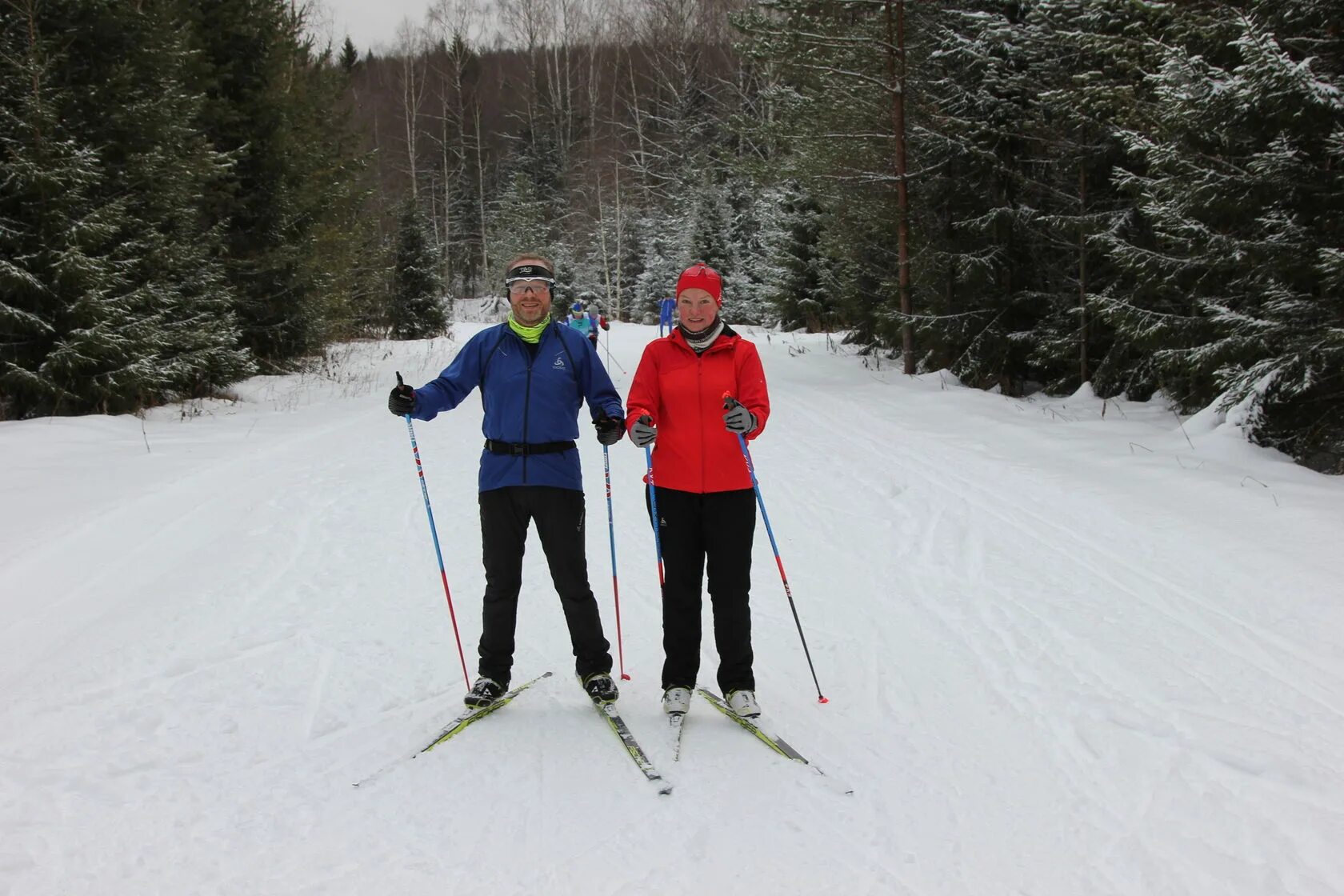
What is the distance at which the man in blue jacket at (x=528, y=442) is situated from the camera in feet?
12.2

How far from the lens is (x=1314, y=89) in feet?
19.9

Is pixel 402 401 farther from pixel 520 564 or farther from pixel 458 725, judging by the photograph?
pixel 458 725

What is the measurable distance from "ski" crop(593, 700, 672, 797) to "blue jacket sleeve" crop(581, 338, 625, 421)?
139 centimetres

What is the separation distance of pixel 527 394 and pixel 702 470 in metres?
0.87

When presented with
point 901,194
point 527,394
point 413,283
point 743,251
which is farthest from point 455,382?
point 743,251

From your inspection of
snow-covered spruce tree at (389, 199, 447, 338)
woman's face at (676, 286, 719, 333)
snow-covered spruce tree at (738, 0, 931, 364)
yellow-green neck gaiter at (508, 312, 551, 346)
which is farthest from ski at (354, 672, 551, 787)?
snow-covered spruce tree at (389, 199, 447, 338)

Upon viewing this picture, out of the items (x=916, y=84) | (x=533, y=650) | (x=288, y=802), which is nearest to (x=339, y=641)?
(x=533, y=650)

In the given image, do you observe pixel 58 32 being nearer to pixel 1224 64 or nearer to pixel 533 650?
pixel 533 650

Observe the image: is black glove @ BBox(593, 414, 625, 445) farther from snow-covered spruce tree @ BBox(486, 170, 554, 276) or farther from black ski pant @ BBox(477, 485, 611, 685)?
snow-covered spruce tree @ BBox(486, 170, 554, 276)

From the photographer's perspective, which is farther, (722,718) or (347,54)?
(347,54)

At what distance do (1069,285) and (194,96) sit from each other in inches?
506

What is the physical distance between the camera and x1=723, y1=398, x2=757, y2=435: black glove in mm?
3502

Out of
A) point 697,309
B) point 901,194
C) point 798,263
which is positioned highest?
point 901,194

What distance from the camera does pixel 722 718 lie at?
3898mm
